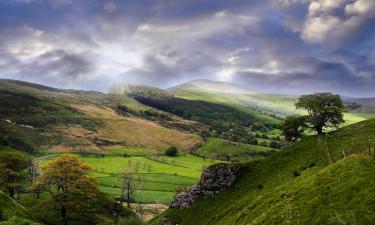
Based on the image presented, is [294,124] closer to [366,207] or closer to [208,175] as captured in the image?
[208,175]

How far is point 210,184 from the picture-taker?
10912cm

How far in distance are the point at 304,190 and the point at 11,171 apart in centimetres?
10694

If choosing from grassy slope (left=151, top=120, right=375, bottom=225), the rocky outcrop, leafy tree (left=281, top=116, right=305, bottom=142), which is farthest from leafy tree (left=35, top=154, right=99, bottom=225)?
leafy tree (left=281, top=116, right=305, bottom=142)

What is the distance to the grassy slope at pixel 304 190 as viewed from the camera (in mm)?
56062

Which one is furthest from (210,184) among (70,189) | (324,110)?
(324,110)

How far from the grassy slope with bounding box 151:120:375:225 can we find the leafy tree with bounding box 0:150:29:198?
61.7 metres

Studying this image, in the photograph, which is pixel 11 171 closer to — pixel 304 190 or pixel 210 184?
pixel 210 184

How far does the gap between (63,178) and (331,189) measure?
8309 centimetres

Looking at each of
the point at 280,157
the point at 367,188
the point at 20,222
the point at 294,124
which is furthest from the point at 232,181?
the point at 20,222

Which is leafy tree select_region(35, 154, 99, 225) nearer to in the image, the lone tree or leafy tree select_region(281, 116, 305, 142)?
leafy tree select_region(281, 116, 305, 142)

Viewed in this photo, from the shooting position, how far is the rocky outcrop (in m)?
108

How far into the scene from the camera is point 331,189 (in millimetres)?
61469

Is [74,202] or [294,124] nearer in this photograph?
[74,202]

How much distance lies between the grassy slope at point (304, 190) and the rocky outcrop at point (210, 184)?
7.40 ft
